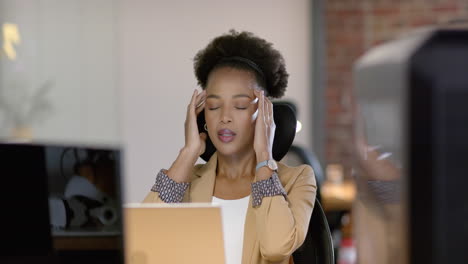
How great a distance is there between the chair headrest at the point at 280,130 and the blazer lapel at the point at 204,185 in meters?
0.06

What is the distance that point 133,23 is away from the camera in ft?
15.6

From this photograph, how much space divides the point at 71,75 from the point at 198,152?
290cm

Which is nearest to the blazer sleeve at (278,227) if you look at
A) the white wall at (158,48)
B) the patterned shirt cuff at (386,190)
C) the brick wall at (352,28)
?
the patterned shirt cuff at (386,190)

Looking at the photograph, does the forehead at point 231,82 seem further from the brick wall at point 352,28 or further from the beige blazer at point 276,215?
the brick wall at point 352,28

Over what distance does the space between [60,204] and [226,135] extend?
26.9 inches

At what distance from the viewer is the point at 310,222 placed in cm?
180

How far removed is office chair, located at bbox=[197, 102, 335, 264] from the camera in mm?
1756

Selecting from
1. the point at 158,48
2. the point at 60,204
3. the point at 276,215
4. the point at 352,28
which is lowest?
the point at 276,215

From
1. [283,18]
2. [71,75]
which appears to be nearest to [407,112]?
[71,75]

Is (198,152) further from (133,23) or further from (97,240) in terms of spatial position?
(133,23)

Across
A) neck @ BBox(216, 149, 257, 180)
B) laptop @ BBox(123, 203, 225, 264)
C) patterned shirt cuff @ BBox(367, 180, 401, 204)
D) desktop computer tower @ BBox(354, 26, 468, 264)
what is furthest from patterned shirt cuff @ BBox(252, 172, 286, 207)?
desktop computer tower @ BBox(354, 26, 468, 264)

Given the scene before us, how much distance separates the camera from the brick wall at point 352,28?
541cm

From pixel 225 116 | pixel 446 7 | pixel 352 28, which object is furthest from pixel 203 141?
pixel 446 7

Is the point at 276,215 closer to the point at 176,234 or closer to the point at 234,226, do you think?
the point at 234,226
